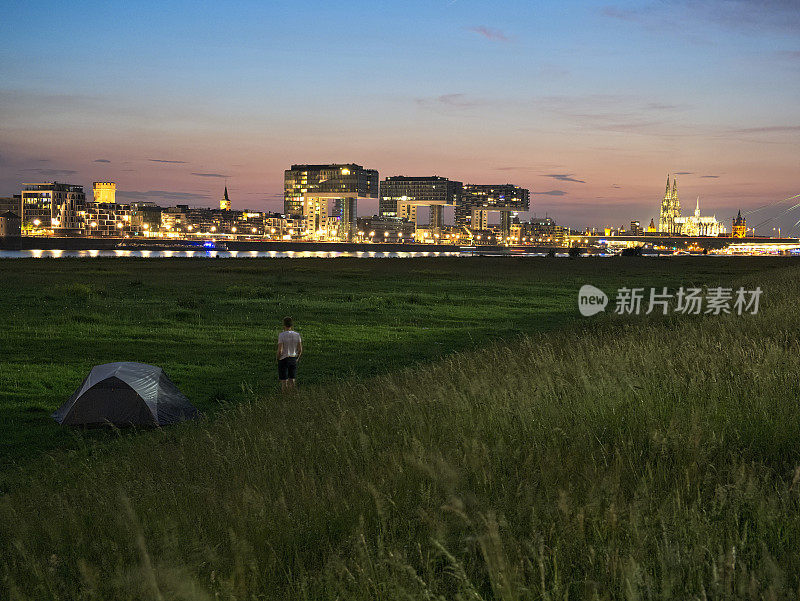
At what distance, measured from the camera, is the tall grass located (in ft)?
12.8

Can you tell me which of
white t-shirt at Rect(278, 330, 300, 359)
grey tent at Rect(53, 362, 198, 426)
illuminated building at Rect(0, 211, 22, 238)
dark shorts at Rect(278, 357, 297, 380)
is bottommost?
grey tent at Rect(53, 362, 198, 426)

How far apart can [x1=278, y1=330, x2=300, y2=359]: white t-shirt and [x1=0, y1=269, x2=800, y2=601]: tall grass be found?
5.61 metres

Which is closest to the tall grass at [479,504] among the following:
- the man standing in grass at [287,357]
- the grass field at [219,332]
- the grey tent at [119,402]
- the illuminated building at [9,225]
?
the grey tent at [119,402]

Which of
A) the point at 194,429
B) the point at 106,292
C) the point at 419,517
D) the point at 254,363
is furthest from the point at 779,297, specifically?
the point at 106,292

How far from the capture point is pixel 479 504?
4.70 m

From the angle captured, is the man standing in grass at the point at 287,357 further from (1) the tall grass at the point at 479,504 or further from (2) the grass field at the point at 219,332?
(1) the tall grass at the point at 479,504

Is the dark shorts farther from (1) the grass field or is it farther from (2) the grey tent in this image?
(2) the grey tent

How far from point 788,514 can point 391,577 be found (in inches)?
93.0

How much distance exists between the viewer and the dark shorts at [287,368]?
15.6 meters

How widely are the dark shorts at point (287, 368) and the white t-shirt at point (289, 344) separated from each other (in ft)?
0.28

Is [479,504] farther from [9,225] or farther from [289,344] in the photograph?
[9,225]

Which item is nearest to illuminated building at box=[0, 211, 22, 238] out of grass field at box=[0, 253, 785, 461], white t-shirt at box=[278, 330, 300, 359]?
grass field at box=[0, 253, 785, 461]

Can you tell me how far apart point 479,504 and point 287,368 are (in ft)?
37.2

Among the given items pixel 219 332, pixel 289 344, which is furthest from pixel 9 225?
pixel 289 344
